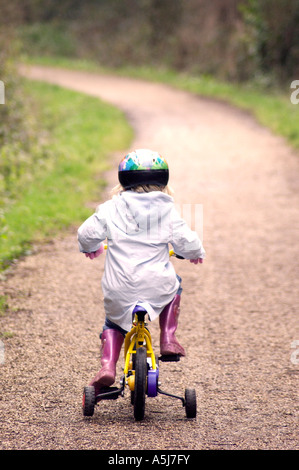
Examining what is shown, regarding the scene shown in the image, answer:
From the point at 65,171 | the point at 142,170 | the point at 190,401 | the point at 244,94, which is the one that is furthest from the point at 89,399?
the point at 244,94

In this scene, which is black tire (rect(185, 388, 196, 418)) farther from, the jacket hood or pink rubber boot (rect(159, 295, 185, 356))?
the jacket hood

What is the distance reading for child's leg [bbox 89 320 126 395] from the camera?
4.10m

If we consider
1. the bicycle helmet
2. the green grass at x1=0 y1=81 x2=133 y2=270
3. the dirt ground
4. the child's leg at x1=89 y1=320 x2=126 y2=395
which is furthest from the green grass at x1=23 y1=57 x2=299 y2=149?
the child's leg at x1=89 y1=320 x2=126 y2=395

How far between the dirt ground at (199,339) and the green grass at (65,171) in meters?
0.34

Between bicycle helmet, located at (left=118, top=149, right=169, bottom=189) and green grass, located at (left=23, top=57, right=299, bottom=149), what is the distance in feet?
35.1

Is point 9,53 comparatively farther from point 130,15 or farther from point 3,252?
point 130,15

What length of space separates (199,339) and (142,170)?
6.67 ft

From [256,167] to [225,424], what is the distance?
927 cm

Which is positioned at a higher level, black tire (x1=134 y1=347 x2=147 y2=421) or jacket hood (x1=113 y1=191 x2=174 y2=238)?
jacket hood (x1=113 y1=191 x2=174 y2=238)

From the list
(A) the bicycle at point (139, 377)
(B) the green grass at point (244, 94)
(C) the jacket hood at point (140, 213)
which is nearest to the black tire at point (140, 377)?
(A) the bicycle at point (139, 377)

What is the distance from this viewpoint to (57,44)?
3928cm

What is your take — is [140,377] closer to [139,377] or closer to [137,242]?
[139,377]

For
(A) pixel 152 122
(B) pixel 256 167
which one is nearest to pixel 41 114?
(A) pixel 152 122
